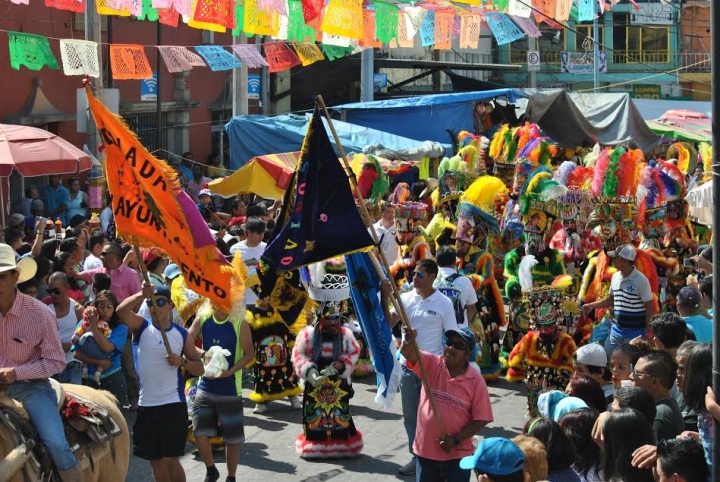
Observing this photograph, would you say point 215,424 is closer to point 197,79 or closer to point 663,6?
point 197,79

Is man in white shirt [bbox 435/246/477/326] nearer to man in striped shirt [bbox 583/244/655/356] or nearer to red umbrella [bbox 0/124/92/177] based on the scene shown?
man in striped shirt [bbox 583/244/655/356]

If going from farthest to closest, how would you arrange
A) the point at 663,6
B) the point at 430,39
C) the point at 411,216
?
the point at 663,6 < the point at 430,39 < the point at 411,216

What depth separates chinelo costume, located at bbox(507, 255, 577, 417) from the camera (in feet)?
33.2

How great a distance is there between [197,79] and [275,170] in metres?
12.5

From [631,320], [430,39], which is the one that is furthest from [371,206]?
[430,39]

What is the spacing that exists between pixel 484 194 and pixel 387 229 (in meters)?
1.29

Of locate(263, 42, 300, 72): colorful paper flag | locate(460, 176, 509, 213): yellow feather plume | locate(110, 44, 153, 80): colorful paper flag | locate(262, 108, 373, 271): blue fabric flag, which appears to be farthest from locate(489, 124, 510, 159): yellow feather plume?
locate(262, 108, 373, 271): blue fabric flag

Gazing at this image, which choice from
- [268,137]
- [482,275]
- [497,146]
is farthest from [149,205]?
[268,137]

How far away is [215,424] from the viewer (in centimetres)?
912

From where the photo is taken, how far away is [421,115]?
25.5 meters

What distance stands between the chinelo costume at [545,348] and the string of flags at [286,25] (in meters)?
7.55

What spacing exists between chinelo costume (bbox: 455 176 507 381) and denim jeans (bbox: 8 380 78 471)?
19.1ft

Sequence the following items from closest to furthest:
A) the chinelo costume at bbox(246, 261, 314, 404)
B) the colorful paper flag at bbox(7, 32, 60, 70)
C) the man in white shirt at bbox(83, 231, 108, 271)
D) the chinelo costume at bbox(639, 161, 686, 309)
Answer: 1. the chinelo costume at bbox(246, 261, 314, 404)
2. the man in white shirt at bbox(83, 231, 108, 271)
3. the chinelo costume at bbox(639, 161, 686, 309)
4. the colorful paper flag at bbox(7, 32, 60, 70)

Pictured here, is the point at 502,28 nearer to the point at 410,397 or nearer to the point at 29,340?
the point at 410,397
